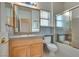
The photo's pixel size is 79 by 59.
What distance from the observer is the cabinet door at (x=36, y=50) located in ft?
4.72

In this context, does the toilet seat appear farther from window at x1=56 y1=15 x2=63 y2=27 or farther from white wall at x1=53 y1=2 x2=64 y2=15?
white wall at x1=53 y1=2 x2=64 y2=15

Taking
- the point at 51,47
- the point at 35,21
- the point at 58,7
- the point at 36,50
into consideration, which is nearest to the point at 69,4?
the point at 58,7

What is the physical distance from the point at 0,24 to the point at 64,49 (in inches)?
32.8

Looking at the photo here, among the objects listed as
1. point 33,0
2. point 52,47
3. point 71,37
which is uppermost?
point 33,0

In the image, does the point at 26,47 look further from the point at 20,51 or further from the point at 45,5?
the point at 45,5

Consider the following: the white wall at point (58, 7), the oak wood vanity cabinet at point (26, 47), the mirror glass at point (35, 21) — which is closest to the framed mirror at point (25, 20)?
the mirror glass at point (35, 21)

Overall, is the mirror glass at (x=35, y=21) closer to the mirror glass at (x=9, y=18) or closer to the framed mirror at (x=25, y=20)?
the framed mirror at (x=25, y=20)

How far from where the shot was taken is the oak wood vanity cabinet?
4.58 ft

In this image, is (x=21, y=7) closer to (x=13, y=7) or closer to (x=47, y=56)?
(x=13, y=7)

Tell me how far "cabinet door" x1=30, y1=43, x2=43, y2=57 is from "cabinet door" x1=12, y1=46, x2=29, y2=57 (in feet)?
0.20

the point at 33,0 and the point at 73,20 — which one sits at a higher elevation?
the point at 33,0

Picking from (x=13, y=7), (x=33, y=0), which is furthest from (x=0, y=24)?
(x=33, y=0)

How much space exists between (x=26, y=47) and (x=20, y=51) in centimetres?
9

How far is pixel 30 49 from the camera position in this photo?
1.44 m
